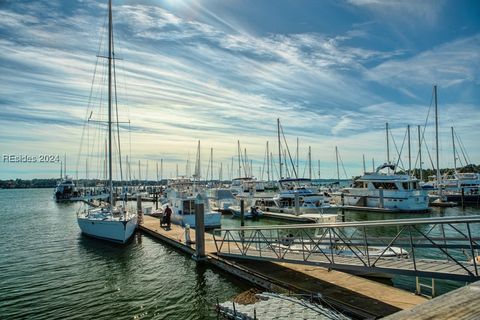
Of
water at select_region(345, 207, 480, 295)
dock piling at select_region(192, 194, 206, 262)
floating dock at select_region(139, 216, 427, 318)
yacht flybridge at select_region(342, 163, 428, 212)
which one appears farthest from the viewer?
yacht flybridge at select_region(342, 163, 428, 212)

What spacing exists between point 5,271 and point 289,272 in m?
16.8

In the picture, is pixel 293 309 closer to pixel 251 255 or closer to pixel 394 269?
pixel 394 269

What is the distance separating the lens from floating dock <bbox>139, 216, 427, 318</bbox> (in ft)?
34.2

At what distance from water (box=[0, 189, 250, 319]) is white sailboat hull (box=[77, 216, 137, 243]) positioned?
2.46ft

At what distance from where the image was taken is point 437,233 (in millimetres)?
28891

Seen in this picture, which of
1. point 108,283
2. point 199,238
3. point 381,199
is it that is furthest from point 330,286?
point 381,199

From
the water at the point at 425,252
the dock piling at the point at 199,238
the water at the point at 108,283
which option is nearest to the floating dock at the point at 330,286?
the dock piling at the point at 199,238

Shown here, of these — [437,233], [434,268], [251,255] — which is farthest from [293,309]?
[437,233]

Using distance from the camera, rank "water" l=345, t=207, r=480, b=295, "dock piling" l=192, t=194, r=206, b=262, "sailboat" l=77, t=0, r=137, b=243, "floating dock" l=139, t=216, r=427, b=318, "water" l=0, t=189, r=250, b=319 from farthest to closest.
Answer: "sailboat" l=77, t=0, r=137, b=243
"dock piling" l=192, t=194, r=206, b=262
"water" l=345, t=207, r=480, b=295
"water" l=0, t=189, r=250, b=319
"floating dock" l=139, t=216, r=427, b=318

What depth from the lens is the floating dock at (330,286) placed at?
1043 centimetres

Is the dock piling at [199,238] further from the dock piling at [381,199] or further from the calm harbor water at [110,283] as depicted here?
the dock piling at [381,199]

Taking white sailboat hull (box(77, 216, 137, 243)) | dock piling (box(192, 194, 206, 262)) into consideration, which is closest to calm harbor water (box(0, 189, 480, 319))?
dock piling (box(192, 194, 206, 262))

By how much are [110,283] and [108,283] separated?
0.36 ft

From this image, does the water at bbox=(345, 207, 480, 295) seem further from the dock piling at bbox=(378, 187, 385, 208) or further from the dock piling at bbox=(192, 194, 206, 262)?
the dock piling at bbox=(192, 194, 206, 262)
